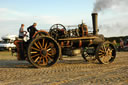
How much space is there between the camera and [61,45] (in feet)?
30.4

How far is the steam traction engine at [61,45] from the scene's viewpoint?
8.42m

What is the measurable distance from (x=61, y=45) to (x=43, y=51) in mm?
1222

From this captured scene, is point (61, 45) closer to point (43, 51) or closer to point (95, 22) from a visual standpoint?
point (43, 51)

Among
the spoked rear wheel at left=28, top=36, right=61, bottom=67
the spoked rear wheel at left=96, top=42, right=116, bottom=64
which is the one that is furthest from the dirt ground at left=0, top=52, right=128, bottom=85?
the spoked rear wheel at left=96, top=42, right=116, bottom=64

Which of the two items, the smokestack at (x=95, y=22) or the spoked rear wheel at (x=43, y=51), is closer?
the spoked rear wheel at (x=43, y=51)

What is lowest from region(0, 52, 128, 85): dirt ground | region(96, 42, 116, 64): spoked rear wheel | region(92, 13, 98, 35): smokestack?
Answer: region(0, 52, 128, 85): dirt ground

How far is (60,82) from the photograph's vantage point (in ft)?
17.5

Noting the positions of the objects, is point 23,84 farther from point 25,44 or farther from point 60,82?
point 25,44

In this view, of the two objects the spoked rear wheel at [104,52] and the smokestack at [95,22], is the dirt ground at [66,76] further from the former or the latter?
the smokestack at [95,22]

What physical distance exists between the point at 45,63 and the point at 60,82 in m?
3.31

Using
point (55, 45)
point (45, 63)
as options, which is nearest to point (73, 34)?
point (55, 45)

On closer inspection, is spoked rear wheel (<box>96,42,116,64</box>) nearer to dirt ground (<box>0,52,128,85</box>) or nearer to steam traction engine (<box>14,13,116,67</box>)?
steam traction engine (<box>14,13,116,67</box>)

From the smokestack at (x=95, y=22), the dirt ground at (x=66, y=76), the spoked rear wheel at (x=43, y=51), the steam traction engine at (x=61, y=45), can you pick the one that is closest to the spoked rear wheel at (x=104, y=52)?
the steam traction engine at (x=61, y=45)

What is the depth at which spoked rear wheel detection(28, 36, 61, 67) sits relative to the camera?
27.2 ft
